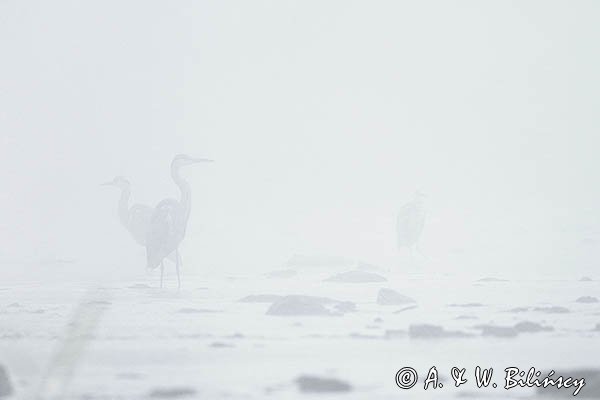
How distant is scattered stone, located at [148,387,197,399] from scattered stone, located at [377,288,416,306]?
555 cm

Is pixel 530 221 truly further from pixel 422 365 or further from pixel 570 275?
pixel 422 365

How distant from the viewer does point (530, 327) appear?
10.5 metres

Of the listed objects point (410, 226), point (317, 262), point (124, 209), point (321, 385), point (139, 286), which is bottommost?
point (139, 286)

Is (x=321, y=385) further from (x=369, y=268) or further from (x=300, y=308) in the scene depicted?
(x=369, y=268)

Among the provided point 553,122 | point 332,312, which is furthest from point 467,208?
point 553,122

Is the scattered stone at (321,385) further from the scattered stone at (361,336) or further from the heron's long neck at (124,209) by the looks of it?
the heron's long neck at (124,209)

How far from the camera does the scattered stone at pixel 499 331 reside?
1019 cm

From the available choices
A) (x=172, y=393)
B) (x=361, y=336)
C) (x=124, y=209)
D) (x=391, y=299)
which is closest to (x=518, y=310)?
(x=391, y=299)

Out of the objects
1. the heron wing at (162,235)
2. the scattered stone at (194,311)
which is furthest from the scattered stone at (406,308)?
the heron wing at (162,235)

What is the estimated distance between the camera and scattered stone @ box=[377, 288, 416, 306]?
13461 mm

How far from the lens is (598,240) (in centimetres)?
2538

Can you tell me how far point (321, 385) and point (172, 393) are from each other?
2.58 ft

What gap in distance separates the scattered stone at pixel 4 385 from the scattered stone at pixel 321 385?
1533 millimetres

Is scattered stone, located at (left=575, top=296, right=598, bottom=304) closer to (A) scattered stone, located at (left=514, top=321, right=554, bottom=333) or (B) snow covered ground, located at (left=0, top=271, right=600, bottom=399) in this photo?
(B) snow covered ground, located at (left=0, top=271, right=600, bottom=399)
